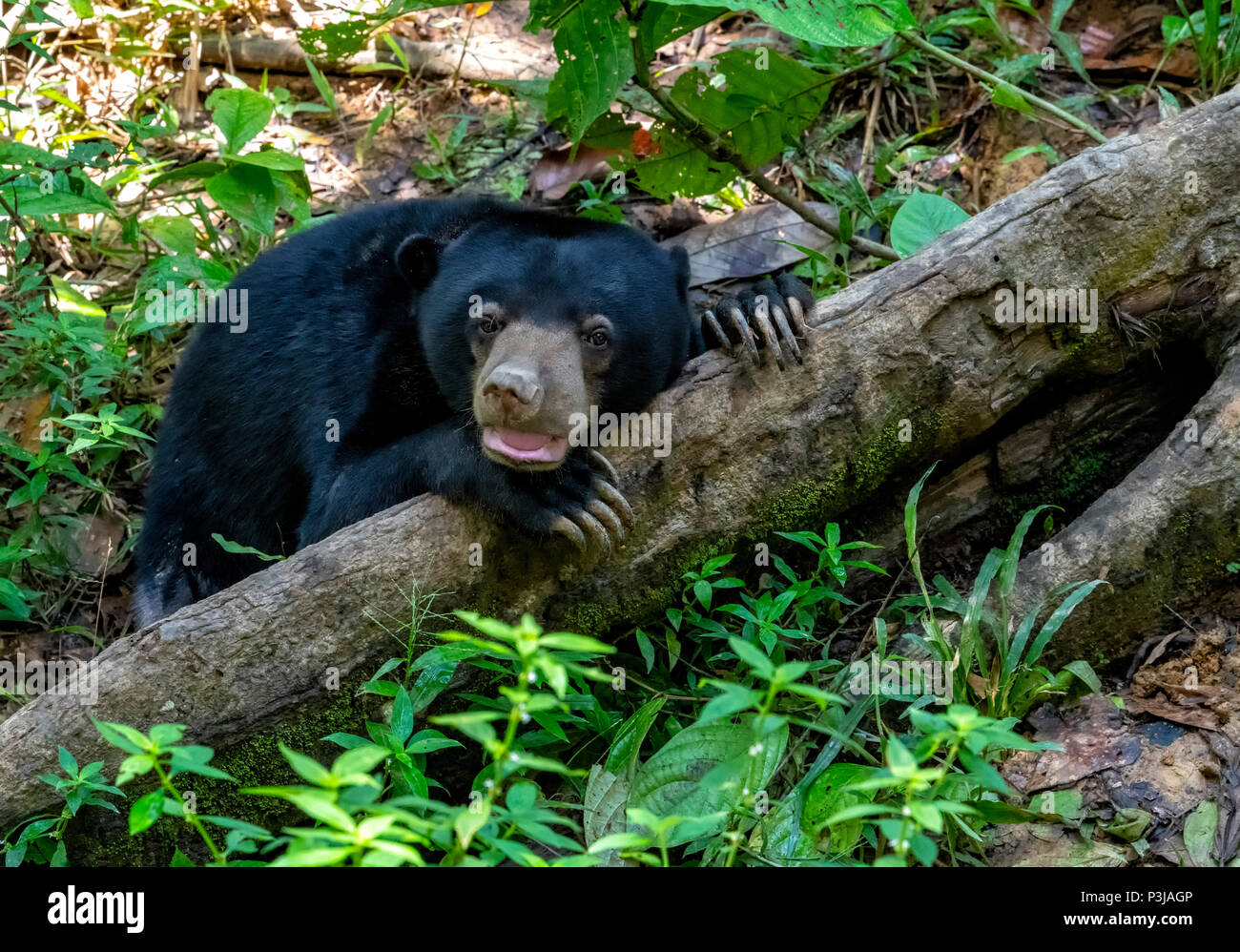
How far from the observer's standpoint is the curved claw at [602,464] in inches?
156

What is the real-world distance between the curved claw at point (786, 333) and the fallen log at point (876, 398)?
53 millimetres

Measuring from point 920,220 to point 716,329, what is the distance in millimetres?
1305

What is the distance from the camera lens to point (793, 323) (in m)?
4.15

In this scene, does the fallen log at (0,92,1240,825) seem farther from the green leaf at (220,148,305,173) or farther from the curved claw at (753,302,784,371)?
the green leaf at (220,148,305,173)

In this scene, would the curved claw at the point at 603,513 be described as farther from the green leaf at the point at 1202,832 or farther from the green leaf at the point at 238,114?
the green leaf at the point at 238,114

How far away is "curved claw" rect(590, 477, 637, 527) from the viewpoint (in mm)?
3926

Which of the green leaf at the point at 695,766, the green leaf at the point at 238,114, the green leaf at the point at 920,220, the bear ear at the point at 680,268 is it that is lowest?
the green leaf at the point at 695,766

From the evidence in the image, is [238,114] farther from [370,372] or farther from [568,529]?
[568,529]

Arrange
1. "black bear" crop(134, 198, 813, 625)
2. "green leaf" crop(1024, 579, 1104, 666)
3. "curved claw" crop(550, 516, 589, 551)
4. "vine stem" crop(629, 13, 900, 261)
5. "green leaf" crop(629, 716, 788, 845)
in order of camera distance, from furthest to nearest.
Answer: "vine stem" crop(629, 13, 900, 261) → "black bear" crop(134, 198, 813, 625) → "curved claw" crop(550, 516, 589, 551) → "green leaf" crop(1024, 579, 1104, 666) → "green leaf" crop(629, 716, 788, 845)

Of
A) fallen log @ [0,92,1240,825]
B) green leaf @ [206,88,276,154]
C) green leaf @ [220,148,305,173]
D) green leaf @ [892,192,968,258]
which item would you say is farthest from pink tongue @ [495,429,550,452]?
green leaf @ [206,88,276,154]

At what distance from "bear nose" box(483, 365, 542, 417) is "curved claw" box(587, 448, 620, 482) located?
0.83ft

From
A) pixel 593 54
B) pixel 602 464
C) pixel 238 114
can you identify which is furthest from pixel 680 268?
pixel 238 114

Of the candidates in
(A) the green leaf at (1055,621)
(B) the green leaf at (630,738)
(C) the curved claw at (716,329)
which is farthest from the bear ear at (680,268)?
(A) the green leaf at (1055,621)

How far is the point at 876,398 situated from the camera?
163 inches
